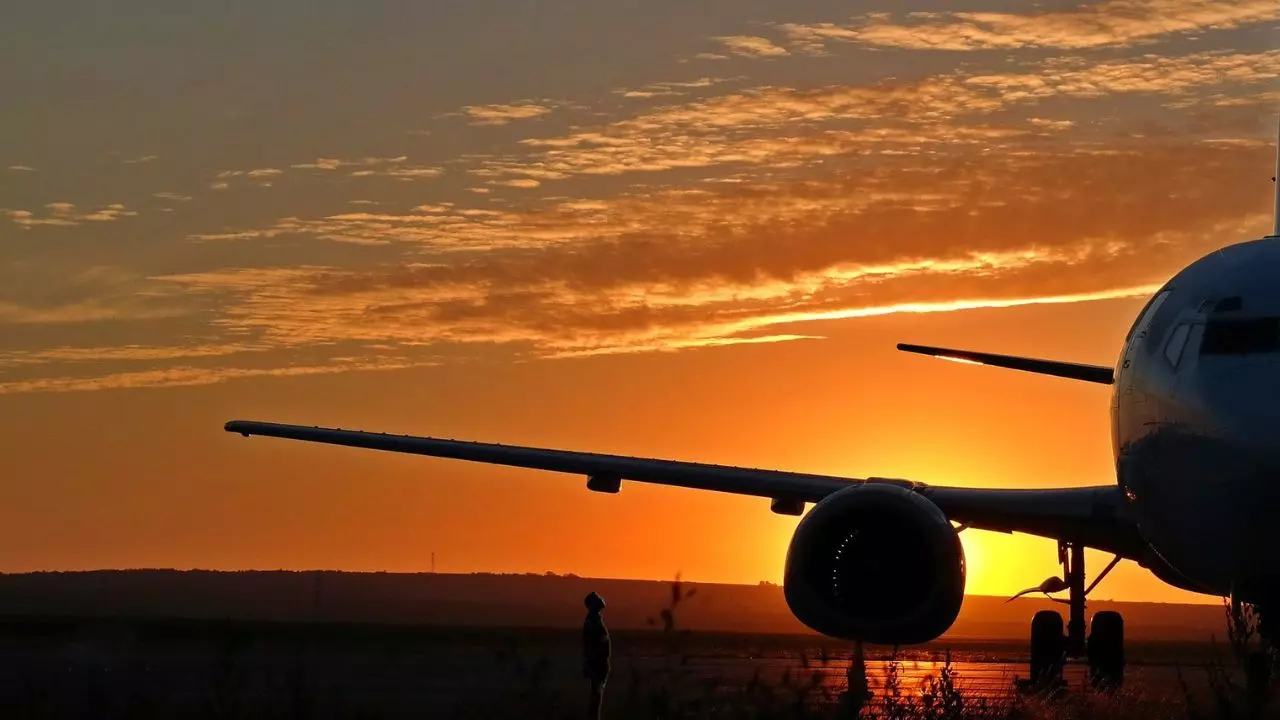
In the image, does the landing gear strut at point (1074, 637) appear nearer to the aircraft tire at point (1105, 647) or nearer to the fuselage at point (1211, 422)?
the aircraft tire at point (1105, 647)

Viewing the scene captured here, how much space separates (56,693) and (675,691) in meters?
6.18

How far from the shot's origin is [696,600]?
11.1m

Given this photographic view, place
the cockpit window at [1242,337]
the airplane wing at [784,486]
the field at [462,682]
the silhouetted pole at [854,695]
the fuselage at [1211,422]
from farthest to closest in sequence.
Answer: the airplane wing at [784,486]
the field at [462,682]
the cockpit window at [1242,337]
the silhouetted pole at [854,695]
the fuselage at [1211,422]

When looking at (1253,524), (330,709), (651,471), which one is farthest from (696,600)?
(651,471)

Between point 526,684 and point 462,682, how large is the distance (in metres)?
1.48

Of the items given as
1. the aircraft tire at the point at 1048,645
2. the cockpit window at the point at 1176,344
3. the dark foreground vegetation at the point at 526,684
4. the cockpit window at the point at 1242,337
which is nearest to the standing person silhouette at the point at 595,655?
→ the dark foreground vegetation at the point at 526,684

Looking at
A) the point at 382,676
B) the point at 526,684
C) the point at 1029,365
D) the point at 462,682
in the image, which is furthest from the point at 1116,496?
the point at 382,676

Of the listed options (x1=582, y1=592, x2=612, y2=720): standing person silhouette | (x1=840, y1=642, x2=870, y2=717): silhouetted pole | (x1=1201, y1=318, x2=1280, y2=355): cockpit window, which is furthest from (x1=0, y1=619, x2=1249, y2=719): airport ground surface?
(x1=1201, y1=318, x2=1280, y2=355): cockpit window

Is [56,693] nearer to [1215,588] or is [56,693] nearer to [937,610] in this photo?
[937,610]

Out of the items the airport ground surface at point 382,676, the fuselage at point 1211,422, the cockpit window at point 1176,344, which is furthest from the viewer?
the airport ground surface at point 382,676

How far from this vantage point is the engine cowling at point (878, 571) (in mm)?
16125

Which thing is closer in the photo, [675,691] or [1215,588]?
[1215,588]

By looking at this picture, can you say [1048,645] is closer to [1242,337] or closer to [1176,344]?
[1176,344]

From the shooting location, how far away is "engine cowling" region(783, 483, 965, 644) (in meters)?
16.1
